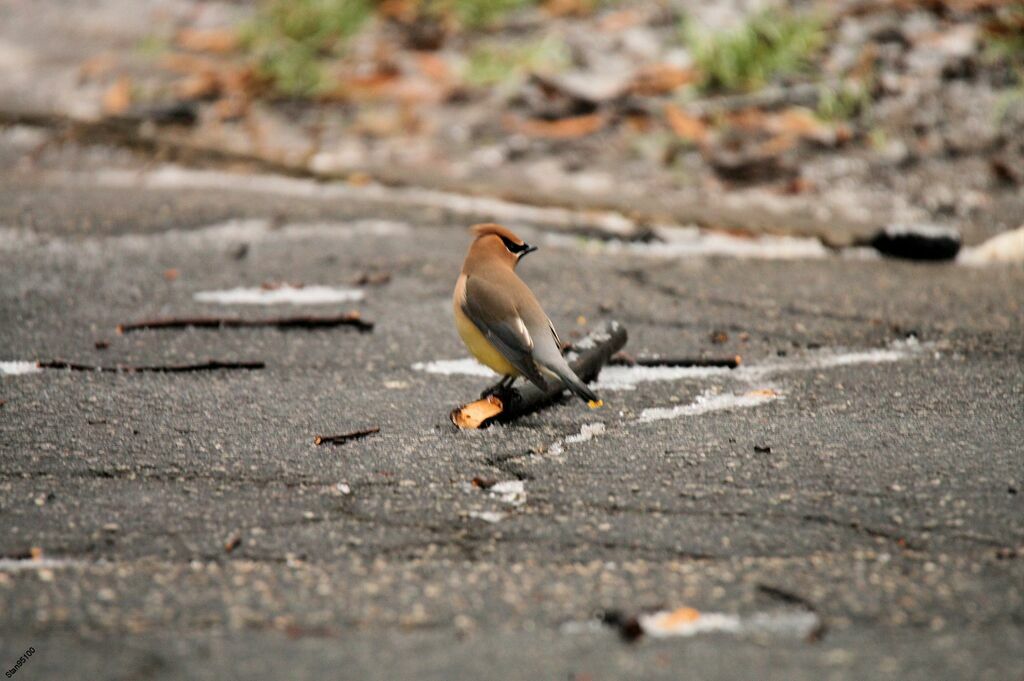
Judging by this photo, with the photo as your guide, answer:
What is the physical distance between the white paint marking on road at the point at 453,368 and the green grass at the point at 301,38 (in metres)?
5.46

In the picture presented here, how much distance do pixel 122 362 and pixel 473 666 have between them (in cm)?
246

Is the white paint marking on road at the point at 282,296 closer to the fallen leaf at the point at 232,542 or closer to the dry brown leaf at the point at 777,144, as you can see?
the fallen leaf at the point at 232,542

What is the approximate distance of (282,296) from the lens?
17.0 ft

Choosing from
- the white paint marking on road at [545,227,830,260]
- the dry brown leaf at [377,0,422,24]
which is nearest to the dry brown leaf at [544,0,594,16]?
the dry brown leaf at [377,0,422,24]

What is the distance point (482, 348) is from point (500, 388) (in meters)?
0.14

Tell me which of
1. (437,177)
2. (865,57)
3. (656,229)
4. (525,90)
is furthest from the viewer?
(525,90)

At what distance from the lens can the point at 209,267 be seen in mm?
5574

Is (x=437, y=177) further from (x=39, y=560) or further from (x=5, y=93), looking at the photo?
(x=39, y=560)

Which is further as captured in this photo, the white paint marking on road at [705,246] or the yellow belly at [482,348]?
the white paint marking on road at [705,246]

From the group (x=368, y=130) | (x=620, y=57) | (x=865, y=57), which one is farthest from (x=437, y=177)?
(x=865, y=57)

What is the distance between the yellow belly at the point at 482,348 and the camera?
380 cm

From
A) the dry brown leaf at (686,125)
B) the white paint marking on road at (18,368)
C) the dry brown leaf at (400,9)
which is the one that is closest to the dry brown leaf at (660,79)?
the dry brown leaf at (686,125)

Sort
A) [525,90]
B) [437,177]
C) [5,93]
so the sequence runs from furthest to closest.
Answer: [5,93]
[525,90]
[437,177]

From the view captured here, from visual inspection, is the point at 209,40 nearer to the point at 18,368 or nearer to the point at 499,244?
the point at 18,368
